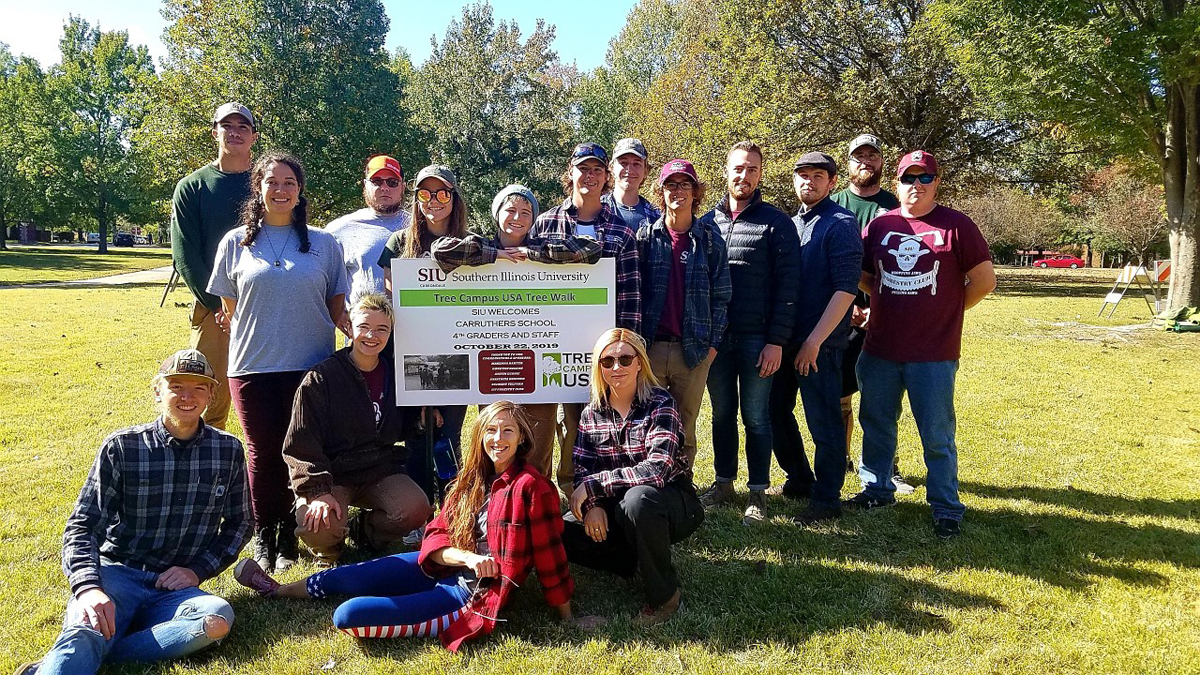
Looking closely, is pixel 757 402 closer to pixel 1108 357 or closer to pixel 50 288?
pixel 1108 357

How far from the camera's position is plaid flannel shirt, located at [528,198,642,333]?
4.69m

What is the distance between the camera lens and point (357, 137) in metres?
27.2

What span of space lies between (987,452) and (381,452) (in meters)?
5.77

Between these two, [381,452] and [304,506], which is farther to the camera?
[381,452]

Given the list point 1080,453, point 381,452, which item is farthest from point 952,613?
point 1080,453

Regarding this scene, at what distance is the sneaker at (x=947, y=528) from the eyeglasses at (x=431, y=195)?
404 centimetres

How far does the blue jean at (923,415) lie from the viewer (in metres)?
4.88

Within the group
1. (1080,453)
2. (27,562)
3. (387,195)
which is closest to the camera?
(27,562)

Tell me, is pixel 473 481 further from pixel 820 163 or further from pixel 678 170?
pixel 820 163

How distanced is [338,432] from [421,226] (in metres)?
1.43

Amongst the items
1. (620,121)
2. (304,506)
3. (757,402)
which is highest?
(620,121)

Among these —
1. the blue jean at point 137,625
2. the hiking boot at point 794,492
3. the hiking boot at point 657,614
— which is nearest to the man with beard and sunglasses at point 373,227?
the blue jean at point 137,625

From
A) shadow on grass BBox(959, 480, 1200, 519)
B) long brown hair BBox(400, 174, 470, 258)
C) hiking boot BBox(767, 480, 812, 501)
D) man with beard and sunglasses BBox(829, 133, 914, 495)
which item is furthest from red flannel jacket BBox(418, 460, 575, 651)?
shadow on grass BBox(959, 480, 1200, 519)

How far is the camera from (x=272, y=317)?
4.34m
